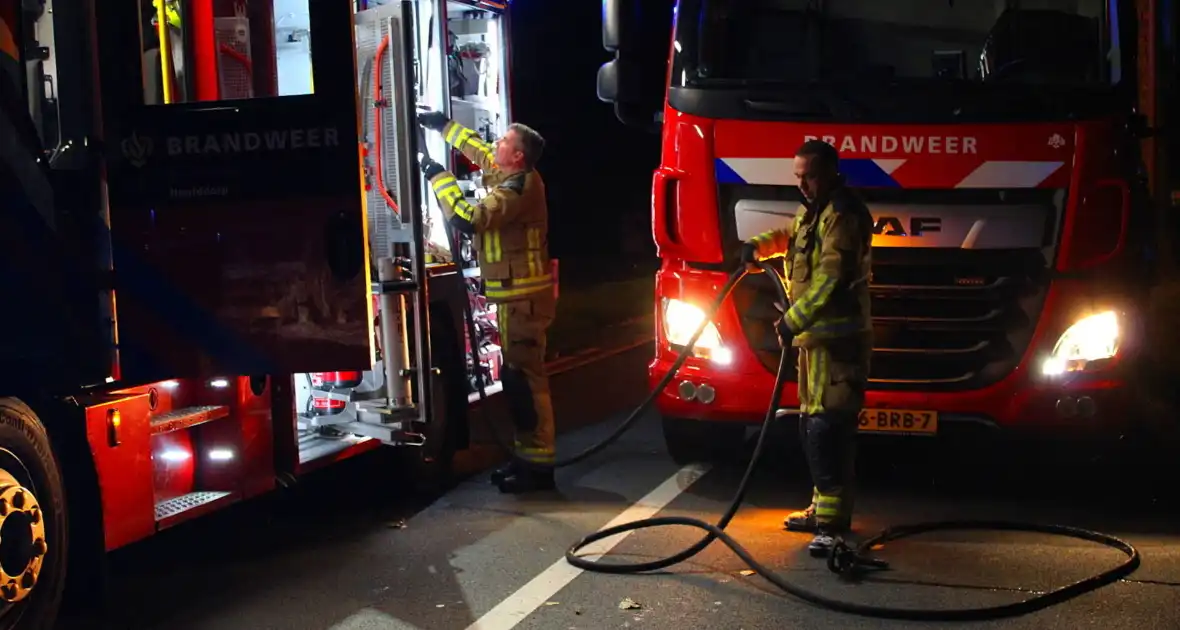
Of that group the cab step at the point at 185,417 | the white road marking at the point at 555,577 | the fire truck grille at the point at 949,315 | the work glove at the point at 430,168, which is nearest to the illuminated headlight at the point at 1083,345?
the fire truck grille at the point at 949,315

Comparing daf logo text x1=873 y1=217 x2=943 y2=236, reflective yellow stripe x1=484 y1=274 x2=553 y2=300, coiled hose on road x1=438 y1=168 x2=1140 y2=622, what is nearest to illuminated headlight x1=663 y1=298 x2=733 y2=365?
coiled hose on road x1=438 y1=168 x2=1140 y2=622

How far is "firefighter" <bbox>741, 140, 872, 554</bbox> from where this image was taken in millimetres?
6188

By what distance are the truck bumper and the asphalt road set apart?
410mm

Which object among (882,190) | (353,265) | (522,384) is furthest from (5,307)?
(882,190)

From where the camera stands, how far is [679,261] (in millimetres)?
7324

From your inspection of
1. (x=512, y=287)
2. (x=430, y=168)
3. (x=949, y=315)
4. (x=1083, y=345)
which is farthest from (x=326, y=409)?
(x=1083, y=345)

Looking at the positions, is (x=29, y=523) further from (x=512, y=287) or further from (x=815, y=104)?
(x=815, y=104)

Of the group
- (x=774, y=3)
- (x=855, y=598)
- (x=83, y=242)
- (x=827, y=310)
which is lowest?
(x=855, y=598)

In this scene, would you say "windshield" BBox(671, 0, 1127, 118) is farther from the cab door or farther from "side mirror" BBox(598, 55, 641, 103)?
the cab door

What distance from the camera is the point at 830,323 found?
6285 mm

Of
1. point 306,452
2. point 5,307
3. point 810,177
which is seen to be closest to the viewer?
point 5,307

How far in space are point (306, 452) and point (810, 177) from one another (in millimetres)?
2702

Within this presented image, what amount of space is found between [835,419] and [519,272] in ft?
6.27

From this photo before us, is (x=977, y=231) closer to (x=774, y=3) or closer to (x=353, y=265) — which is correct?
(x=774, y=3)
